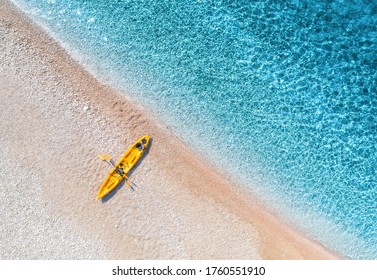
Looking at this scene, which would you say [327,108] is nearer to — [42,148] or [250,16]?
[250,16]

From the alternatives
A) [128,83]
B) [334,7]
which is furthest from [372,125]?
[128,83]

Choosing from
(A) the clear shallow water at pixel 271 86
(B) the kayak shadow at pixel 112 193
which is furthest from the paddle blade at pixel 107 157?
(A) the clear shallow water at pixel 271 86

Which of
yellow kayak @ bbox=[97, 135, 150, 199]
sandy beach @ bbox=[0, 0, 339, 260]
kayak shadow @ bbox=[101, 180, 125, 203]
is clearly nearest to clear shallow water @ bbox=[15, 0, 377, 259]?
sandy beach @ bbox=[0, 0, 339, 260]

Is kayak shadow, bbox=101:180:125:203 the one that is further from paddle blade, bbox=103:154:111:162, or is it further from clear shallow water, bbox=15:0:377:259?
clear shallow water, bbox=15:0:377:259

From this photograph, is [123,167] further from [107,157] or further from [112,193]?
[112,193]

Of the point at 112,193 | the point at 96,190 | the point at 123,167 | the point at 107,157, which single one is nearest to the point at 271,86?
the point at 123,167
